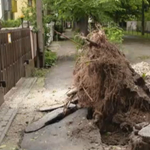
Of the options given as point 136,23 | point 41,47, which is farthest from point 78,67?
point 136,23

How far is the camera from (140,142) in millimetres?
4828

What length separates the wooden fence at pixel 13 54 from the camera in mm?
8891

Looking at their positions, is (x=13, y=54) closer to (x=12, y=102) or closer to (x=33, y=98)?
(x=33, y=98)

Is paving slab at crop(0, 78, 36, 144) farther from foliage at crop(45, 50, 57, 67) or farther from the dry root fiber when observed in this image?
foliage at crop(45, 50, 57, 67)

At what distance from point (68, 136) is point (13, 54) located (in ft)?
17.1

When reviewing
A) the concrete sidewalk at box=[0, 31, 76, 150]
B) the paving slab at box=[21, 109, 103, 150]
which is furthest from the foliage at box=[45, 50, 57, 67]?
the paving slab at box=[21, 109, 103, 150]

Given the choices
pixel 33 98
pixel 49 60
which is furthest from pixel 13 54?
pixel 49 60

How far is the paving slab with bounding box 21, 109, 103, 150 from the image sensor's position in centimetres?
530

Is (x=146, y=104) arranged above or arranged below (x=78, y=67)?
below

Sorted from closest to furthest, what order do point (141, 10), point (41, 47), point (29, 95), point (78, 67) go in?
point (78, 67)
point (29, 95)
point (41, 47)
point (141, 10)

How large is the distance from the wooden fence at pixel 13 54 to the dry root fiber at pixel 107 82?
8.87ft

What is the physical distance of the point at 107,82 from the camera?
622cm

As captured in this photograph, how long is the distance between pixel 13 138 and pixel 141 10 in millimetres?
40163

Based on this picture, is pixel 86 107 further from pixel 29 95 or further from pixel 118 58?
pixel 29 95
